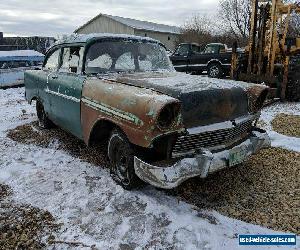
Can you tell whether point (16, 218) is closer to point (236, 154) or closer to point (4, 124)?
point (236, 154)

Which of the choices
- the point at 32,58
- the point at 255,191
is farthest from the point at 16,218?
the point at 32,58

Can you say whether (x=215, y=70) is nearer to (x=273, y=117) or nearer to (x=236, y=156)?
(x=273, y=117)

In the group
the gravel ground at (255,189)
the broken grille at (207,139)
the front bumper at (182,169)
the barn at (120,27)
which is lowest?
the gravel ground at (255,189)

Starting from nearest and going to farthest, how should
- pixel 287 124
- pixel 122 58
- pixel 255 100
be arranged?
pixel 255 100, pixel 122 58, pixel 287 124

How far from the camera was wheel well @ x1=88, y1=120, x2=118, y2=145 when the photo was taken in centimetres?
428

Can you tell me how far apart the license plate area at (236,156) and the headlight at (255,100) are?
61 centimetres

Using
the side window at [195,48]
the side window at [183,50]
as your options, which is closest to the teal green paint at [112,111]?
the side window at [183,50]

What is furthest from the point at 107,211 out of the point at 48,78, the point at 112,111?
the point at 48,78

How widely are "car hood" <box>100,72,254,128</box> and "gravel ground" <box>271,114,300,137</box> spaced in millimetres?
2759

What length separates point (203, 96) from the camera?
11.8 ft

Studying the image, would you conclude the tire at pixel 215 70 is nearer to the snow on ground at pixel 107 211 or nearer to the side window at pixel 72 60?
the side window at pixel 72 60

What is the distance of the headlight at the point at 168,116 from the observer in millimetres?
3320

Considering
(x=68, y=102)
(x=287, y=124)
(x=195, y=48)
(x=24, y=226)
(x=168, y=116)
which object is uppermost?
(x=195, y=48)

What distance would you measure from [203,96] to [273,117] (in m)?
4.86
